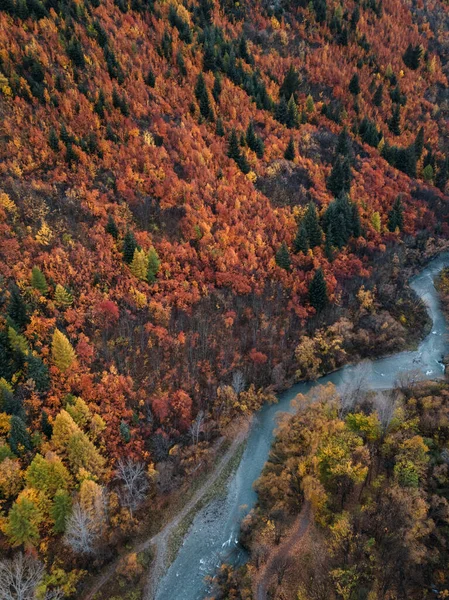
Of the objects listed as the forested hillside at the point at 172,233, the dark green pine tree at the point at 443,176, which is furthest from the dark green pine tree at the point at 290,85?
the dark green pine tree at the point at 443,176

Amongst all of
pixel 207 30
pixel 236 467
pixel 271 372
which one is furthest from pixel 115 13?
pixel 236 467

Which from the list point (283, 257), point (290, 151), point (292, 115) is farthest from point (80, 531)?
point (292, 115)

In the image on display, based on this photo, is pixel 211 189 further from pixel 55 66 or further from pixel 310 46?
pixel 310 46

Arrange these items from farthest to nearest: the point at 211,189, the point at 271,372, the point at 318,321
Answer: the point at 211,189 < the point at 318,321 < the point at 271,372

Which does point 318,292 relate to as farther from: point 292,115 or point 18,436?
point 292,115

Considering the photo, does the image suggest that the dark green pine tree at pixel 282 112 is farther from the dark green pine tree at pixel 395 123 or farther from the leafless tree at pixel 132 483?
the leafless tree at pixel 132 483

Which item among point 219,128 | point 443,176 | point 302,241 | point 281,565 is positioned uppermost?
point 219,128
